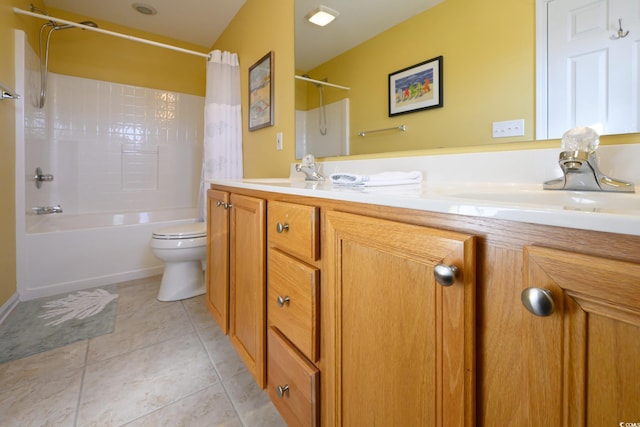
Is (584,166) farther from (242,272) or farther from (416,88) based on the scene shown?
(242,272)

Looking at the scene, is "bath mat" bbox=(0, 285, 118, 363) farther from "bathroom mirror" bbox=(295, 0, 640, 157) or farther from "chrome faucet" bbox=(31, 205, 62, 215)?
"bathroom mirror" bbox=(295, 0, 640, 157)

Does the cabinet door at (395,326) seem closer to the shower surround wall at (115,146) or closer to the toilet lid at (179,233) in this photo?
the toilet lid at (179,233)

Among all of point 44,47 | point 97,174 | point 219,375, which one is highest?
point 44,47

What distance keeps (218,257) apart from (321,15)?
136 centimetres

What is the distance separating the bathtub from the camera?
198 centimetres

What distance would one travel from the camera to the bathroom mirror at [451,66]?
0.82 meters

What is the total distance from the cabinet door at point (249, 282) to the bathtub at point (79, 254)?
1.55 metres

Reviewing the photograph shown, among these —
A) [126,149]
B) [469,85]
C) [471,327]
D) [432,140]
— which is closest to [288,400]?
[471,327]

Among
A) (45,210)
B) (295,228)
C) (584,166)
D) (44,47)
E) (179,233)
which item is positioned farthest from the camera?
(44,47)

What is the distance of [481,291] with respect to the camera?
41 cm

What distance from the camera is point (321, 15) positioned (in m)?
1.54

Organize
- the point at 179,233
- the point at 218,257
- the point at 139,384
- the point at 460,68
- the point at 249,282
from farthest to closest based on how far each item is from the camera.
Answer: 1. the point at 179,233
2. the point at 218,257
3. the point at 139,384
4. the point at 249,282
5. the point at 460,68

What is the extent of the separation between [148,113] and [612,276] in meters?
3.55

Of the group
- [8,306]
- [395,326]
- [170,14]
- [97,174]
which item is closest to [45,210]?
[97,174]
